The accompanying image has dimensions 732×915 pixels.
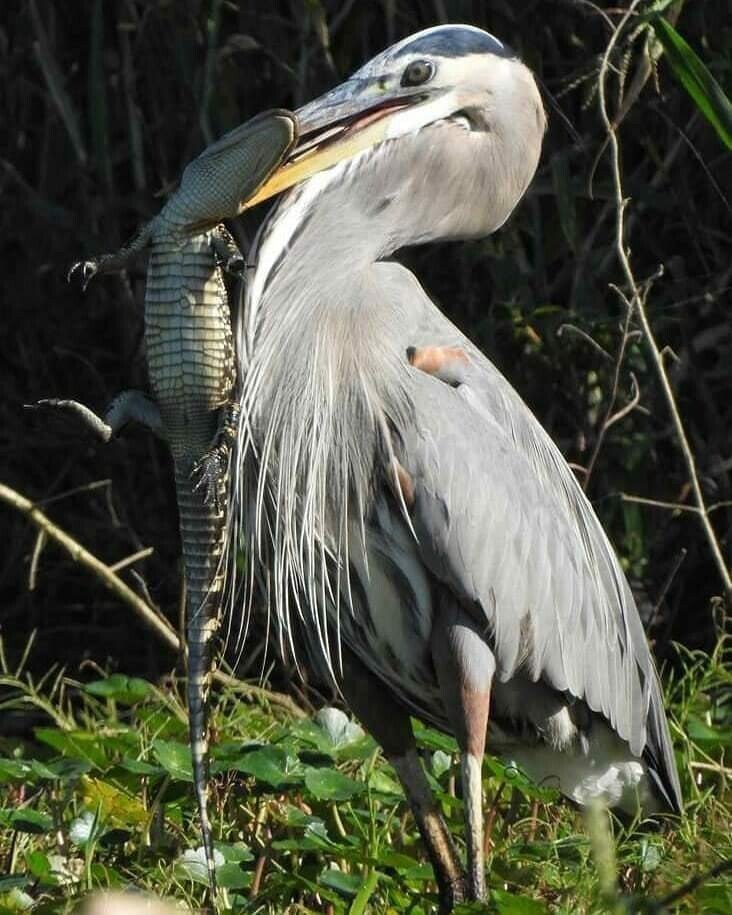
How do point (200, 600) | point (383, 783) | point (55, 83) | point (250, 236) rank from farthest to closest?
point (55, 83), point (250, 236), point (383, 783), point (200, 600)

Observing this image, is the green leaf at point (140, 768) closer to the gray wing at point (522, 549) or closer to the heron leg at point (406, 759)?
the heron leg at point (406, 759)

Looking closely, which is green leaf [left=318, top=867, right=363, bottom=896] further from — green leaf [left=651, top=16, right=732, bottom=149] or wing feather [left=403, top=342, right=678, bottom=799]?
green leaf [left=651, top=16, right=732, bottom=149]

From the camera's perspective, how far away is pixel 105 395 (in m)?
4.94

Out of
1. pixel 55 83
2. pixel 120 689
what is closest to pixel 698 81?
pixel 120 689

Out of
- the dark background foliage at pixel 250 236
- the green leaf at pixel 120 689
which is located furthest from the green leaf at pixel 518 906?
the dark background foliage at pixel 250 236

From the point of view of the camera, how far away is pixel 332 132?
291 centimetres

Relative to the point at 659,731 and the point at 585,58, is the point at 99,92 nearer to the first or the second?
the point at 585,58

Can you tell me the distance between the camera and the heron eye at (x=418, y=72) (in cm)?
297

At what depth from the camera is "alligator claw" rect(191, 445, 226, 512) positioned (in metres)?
2.56

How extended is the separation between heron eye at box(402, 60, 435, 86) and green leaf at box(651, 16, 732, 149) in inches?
15.2

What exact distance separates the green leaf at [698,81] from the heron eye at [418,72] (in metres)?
0.39

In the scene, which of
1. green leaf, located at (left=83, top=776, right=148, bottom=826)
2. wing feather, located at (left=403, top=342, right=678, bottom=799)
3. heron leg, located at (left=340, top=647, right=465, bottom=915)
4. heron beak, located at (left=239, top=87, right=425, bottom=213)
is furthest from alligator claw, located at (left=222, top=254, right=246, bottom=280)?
green leaf, located at (left=83, top=776, right=148, bottom=826)

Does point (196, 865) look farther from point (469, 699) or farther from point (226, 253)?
point (226, 253)

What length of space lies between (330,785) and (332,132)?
1.09 m
